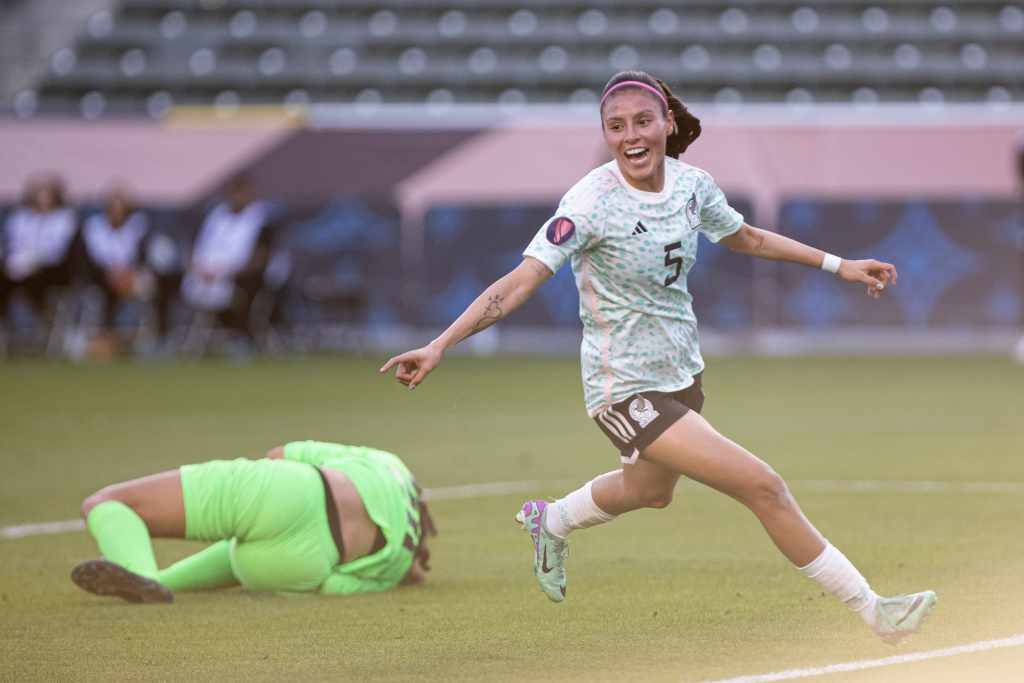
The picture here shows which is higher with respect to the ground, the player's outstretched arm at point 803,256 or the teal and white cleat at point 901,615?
the player's outstretched arm at point 803,256

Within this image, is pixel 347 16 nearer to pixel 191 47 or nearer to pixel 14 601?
pixel 191 47

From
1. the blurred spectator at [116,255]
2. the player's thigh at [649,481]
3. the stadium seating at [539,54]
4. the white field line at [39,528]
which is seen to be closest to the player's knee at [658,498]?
the player's thigh at [649,481]

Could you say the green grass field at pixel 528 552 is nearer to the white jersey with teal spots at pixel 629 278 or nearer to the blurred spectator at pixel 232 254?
the white jersey with teal spots at pixel 629 278

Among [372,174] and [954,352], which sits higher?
[372,174]

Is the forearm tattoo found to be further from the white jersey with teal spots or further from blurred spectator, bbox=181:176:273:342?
blurred spectator, bbox=181:176:273:342

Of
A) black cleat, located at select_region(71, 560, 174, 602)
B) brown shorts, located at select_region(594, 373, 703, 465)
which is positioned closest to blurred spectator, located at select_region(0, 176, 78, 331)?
black cleat, located at select_region(71, 560, 174, 602)

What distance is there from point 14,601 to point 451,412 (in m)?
9.59

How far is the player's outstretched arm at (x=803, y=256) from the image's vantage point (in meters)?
6.66

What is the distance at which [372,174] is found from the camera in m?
24.7

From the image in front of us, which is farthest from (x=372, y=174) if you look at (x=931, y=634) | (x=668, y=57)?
(x=931, y=634)

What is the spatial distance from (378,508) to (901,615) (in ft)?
7.26

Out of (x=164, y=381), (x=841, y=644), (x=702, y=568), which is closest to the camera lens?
(x=841, y=644)

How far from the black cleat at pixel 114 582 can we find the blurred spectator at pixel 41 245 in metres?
17.6

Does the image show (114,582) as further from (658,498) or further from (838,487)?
(838,487)
